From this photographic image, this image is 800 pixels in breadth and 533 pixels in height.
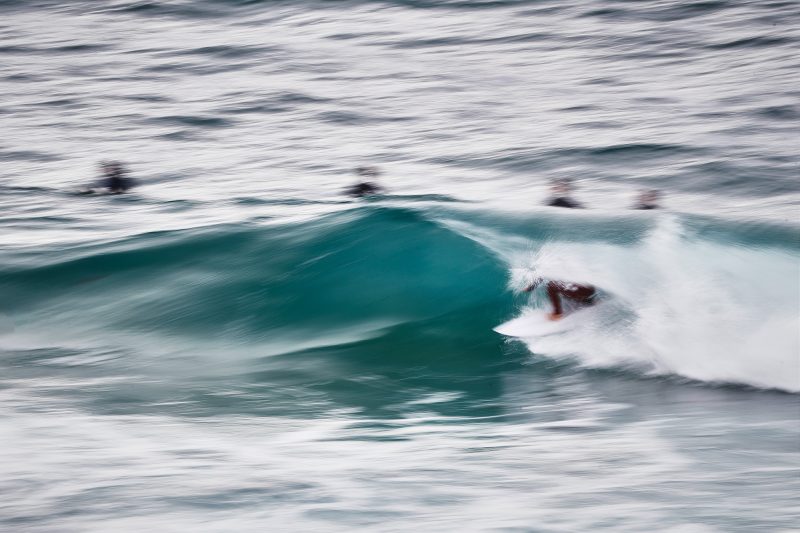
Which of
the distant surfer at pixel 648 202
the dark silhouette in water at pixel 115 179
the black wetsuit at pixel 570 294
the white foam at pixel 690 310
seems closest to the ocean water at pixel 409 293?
the white foam at pixel 690 310

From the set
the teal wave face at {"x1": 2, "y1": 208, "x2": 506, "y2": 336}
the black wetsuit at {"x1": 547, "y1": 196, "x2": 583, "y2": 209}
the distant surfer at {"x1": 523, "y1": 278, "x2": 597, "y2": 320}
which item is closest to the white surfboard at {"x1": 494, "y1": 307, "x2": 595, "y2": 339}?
the distant surfer at {"x1": 523, "y1": 278, "x2": 597, "y2": 320}

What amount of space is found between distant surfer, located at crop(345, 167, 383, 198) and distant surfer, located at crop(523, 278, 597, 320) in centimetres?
473

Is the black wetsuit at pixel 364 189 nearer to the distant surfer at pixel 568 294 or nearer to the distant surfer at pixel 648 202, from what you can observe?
the distant surfer at pixel 648 202

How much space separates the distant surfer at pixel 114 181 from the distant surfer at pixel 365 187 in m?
3.09

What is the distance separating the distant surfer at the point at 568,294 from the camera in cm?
908

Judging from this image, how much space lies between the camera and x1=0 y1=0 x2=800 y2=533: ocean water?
591cm

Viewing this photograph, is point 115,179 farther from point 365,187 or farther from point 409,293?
point 409,293

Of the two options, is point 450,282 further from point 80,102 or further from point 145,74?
point 145,74

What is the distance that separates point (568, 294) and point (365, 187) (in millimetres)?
5155

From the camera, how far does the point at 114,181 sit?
15.8 meters

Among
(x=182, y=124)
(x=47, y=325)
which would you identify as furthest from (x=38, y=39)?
(x=47, y=325)

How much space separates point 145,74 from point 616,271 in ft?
53.5

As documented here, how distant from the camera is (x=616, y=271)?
31.1ft

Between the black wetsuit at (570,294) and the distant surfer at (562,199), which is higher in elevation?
the black wetsuit at (570,294)
